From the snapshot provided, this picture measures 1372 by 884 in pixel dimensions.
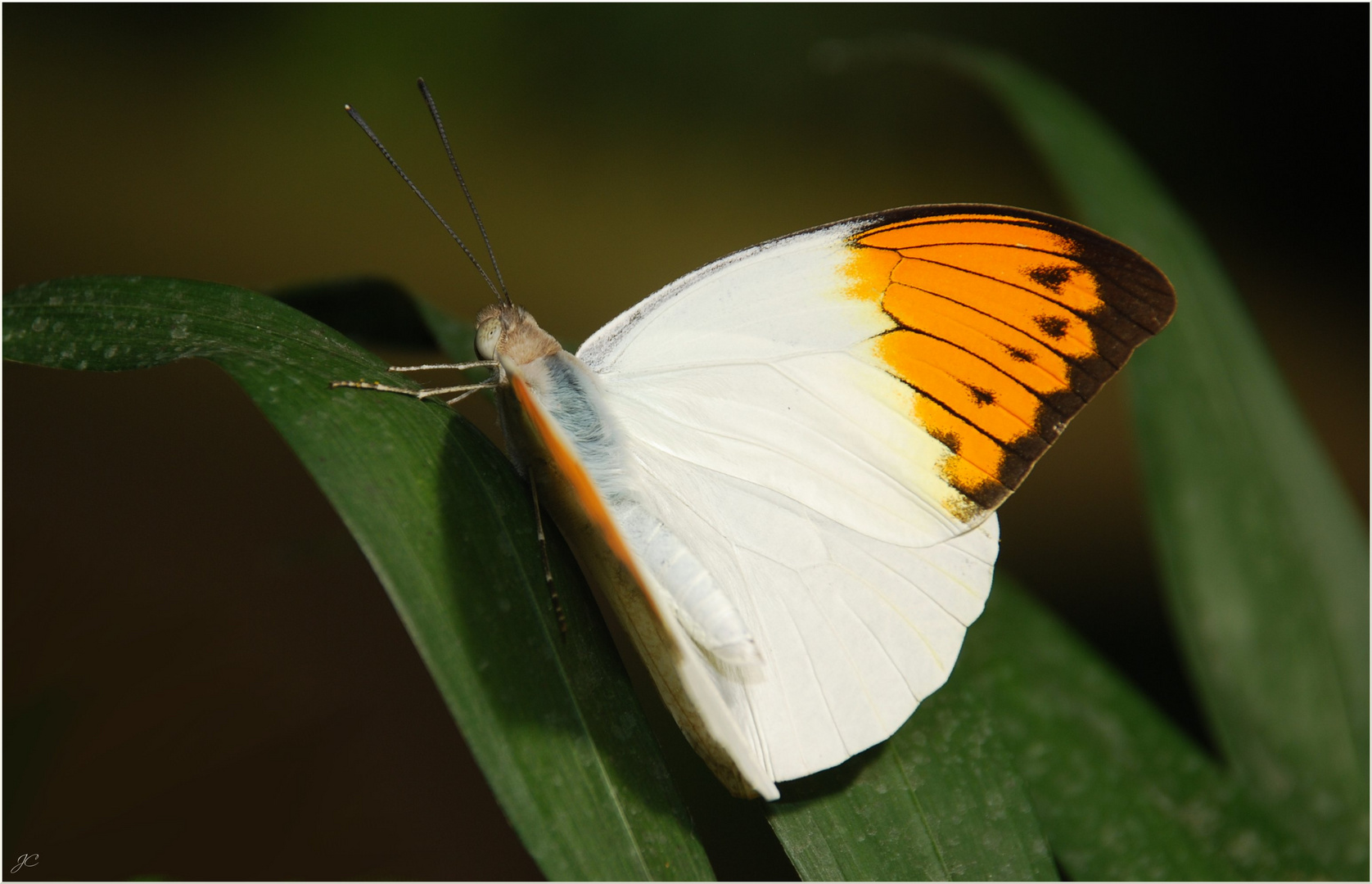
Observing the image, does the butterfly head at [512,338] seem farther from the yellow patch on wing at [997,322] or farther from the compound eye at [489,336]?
the yellow patch on wing at [997,322]

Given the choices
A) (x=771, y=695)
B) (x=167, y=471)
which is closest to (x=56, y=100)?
(x=167, y=471)

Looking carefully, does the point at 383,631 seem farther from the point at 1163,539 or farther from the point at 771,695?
the point at 1163,539

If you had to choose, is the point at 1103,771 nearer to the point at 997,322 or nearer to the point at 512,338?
the point at 997,322

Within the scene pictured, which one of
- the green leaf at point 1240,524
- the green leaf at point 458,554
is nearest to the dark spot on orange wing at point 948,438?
the green leaf at point 458,554

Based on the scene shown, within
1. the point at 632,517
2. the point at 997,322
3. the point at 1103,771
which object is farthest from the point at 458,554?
the point at 1103,771

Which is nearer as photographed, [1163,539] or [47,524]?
[1163,539]

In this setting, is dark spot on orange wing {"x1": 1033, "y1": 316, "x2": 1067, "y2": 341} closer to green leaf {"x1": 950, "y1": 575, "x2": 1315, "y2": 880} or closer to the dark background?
green leaf {"x1": 950, "y1": 575, "x2": 1315, "y2": 880}
